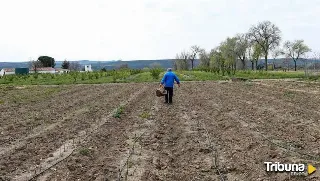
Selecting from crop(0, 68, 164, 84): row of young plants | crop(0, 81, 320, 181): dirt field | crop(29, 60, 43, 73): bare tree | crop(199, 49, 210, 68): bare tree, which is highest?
crop(199, 49, 210, 68): bare tree

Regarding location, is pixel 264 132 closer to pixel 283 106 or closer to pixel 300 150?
pixel 300 150

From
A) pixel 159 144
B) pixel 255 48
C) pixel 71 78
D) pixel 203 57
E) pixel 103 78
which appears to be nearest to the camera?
pixel 159 144

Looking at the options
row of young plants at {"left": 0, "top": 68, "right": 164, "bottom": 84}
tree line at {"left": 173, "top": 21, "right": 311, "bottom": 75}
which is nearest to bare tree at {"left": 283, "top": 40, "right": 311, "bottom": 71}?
tree line at {"left": 173, "top": 21, "right": 311, "bottom": 75}

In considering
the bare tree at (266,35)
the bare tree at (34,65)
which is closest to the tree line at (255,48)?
the bare tree at (266,35)

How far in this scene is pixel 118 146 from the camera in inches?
329

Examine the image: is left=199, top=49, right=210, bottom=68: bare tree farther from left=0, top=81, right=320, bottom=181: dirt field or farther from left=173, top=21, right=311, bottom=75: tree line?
left=0, top=81, right=320, bottom=181: dirt field

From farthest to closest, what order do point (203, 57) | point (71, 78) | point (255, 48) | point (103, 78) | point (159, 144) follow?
point (203, 57) → point (255, 48) → point (103, 78) → point (71, 78) → point (159, 144)

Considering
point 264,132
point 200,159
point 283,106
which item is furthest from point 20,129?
point 283,106

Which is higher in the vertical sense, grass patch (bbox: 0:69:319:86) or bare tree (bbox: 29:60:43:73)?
bare tree (bbox: 29:60:43:73)

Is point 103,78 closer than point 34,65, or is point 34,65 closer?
point 103,78

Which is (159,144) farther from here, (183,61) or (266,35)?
(183,61)

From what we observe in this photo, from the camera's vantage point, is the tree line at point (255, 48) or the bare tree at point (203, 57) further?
the bare tree at point (203, 57)

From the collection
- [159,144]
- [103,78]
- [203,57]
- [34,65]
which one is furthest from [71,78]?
[203,57]

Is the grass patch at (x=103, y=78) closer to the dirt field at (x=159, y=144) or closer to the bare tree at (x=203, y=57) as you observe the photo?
the dirt field at (x=159, y=144)
